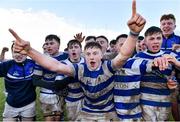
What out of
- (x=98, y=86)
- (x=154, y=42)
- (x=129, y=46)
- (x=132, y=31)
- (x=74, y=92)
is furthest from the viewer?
(x=74, y=92)

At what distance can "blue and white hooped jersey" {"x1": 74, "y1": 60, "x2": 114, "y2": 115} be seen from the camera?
6.00m

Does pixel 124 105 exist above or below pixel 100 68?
below

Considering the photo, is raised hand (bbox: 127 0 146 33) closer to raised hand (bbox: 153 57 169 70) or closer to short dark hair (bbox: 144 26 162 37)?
raised hand (bbox: 153 57 169 70)

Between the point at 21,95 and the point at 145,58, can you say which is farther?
the point at 21,95

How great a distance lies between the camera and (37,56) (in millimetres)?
5770

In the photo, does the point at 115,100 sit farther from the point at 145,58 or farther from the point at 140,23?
the point at 140,23

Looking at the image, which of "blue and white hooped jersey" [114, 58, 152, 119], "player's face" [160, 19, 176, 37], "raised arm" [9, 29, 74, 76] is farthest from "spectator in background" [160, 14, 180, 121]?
"raised arm" [9, 29, 74, 76]

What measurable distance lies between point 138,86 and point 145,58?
46cm

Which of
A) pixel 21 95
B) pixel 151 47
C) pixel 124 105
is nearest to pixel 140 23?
pixel 151 47

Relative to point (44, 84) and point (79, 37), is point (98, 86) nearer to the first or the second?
point (44, 84)

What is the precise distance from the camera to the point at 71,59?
7.52 m

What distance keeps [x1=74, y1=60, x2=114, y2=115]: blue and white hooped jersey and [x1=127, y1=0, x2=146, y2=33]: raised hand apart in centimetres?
81

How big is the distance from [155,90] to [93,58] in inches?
42.9

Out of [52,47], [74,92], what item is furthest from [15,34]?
[52,47]
